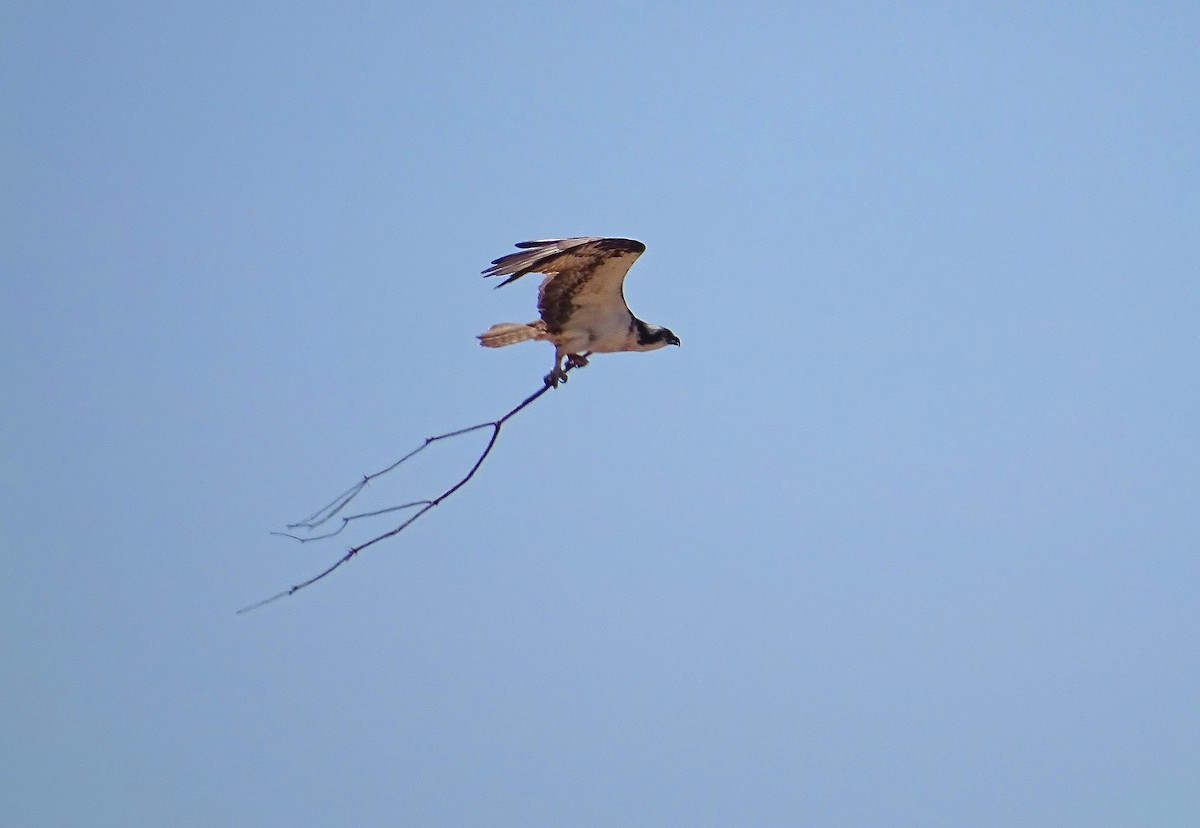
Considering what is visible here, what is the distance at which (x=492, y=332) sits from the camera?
10359 millimetres

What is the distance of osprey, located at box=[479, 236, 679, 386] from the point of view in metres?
9.77

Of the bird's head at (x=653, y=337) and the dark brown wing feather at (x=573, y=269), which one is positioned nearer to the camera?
the dark brown wing feather at (x=573, y=269)

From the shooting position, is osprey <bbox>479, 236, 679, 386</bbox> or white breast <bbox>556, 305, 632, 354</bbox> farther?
white breast <bbox>556, 305, 632, 354</bbox>

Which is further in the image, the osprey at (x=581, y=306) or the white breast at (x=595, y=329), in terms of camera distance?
the white breast at (x=595, y=329)

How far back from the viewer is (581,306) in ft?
33.8

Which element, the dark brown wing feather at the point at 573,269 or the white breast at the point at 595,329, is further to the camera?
the white breast at the point at 595,329

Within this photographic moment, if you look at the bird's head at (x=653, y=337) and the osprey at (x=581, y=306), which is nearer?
the osprey at (x=581, y=306)

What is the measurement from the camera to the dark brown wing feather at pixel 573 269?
9.44m

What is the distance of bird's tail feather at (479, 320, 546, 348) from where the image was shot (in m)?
10.3

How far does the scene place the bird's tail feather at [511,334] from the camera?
1031 centimetres

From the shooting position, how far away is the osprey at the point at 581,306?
32.1ft

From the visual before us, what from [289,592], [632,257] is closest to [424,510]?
[289,592]

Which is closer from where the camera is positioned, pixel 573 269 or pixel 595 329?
pixel 573 269

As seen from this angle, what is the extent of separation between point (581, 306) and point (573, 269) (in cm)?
43
